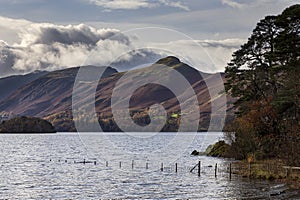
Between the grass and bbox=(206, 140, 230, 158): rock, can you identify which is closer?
the grass

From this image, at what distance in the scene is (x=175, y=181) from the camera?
61.2m

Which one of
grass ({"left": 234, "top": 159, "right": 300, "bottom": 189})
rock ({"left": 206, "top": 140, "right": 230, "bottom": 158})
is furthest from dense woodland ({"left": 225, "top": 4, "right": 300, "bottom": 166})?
rock ({"left": 206, "top": 140, "right": 230, "bottom": 158})

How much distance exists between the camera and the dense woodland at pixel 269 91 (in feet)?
196

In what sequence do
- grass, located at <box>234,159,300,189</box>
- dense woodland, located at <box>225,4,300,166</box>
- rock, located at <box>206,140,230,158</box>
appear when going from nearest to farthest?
grass, located at <box>234,159,300,189</box> → dense woodland, located at <box>225,4,300,166</box> → rock, located at <box>206,140,230,158</box>

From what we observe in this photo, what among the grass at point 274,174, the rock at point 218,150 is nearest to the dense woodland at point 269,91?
the grass at point 274,174

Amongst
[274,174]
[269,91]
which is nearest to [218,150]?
[269,91]

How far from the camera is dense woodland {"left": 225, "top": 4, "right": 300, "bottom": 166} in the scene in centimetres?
5981

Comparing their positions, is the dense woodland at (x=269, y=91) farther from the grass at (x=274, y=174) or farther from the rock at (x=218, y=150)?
the rock at (x=218, y=150)

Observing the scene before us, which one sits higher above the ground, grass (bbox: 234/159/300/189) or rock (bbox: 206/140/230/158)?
rock (bbox: 206/140/230/158)

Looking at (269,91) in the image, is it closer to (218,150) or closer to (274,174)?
(274,174)

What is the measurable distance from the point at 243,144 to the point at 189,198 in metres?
39.0

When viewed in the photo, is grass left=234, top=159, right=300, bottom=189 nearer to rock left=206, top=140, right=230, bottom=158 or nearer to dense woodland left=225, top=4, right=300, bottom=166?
dense woodland left=225, top=4, right=300, bottom=166

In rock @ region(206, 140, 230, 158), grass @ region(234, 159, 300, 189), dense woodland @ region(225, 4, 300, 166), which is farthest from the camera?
rock @ region(206, 140, 230, 158)

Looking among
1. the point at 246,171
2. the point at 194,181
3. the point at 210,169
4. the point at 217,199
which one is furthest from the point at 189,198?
the point at 210,169
